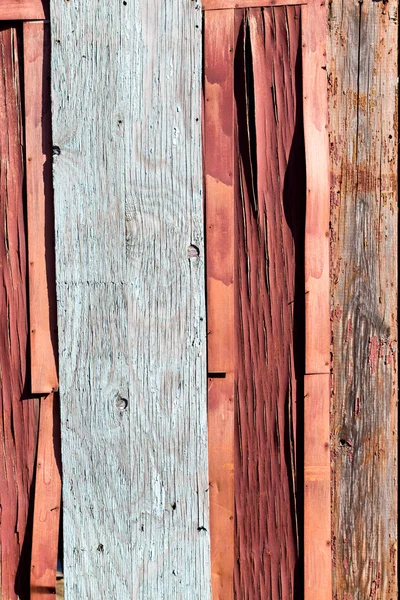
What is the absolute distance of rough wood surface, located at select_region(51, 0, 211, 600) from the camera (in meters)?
1.83

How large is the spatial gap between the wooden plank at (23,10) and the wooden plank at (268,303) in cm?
72

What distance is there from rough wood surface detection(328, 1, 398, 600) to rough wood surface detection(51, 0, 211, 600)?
0.50 meters

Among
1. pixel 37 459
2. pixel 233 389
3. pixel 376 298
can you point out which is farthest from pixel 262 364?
pixel 37 459

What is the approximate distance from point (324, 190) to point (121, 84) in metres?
0.81

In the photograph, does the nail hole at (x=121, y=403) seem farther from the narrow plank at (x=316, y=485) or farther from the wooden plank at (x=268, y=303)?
the narrow plank at (x=316, y=485)

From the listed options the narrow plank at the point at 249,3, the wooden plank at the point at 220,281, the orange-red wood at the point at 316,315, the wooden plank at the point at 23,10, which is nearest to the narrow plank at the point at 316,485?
the orange-red wood at the point at 316,315

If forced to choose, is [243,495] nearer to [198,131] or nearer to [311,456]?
[311,456]

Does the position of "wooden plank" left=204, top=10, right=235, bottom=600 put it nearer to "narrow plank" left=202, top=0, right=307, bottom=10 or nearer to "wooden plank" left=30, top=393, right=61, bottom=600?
"narrow plank" left=202, top=0, right=307, bottom=10

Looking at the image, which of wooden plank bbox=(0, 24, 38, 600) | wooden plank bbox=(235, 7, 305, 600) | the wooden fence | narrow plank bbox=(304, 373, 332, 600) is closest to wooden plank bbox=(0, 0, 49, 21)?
the wooden fence

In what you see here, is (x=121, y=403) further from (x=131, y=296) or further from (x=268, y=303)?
(x=268, y=303)

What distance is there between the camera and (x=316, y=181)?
1.83 metres

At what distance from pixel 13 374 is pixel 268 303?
0.99 metres

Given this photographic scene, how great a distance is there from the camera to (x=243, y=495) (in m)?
1.91

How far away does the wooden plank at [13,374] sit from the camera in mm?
1912
